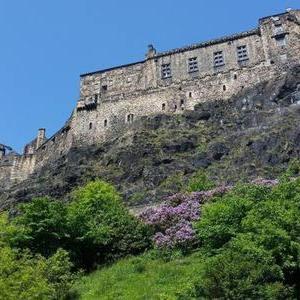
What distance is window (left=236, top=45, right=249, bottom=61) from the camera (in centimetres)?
6270

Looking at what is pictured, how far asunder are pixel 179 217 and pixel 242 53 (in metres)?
33.3

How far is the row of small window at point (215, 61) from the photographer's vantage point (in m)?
62.9

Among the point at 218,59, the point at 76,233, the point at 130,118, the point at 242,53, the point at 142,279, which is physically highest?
the point at 242,53

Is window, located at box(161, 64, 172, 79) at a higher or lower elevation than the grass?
higher

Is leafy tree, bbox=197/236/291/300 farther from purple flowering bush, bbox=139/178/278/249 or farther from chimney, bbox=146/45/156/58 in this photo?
chimney, bbox=146/45/156/58

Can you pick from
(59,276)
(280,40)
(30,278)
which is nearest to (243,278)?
(30,278)

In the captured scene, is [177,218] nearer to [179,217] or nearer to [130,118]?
[179,217]

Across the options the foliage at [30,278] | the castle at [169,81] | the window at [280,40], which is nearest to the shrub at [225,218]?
the foliage at [30,278]

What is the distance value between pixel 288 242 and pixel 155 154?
1186 inches

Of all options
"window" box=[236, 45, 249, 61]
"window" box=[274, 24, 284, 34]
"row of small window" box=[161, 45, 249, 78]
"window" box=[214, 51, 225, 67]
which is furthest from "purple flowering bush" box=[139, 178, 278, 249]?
"window" box=[274, 24, 284, 34]

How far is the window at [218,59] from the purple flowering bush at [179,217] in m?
28.5

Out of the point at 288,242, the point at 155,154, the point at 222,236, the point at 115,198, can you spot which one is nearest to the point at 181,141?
the point at 155,154

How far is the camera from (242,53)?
6303 cm

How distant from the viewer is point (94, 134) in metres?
62.6
